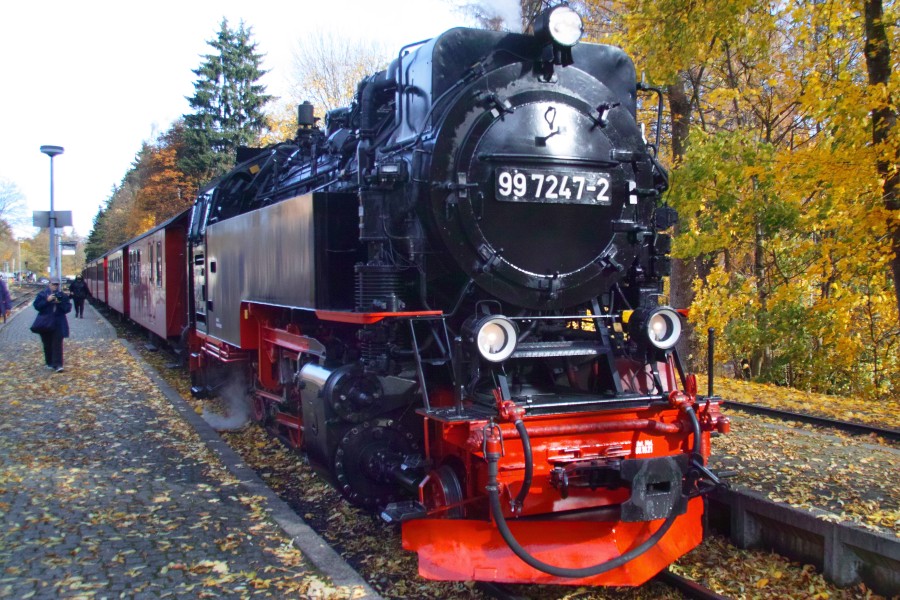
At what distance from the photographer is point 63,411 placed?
30.1ft

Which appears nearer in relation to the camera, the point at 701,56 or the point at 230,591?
the point at 230,591

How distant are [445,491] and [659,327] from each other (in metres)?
1.67

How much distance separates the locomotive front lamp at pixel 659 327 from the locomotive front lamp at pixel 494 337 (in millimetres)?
943

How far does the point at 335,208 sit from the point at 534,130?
1.45 meters

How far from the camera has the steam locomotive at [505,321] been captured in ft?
13.0

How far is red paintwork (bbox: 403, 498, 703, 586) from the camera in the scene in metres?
3.80

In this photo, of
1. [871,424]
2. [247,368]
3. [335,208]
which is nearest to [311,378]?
[335,208]

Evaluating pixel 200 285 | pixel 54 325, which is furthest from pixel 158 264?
pixel 200 285

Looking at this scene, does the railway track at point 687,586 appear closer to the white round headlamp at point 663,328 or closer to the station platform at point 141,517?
the white round headlamp at point 663,328

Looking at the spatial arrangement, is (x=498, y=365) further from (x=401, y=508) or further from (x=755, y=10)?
(x=755, y=10)

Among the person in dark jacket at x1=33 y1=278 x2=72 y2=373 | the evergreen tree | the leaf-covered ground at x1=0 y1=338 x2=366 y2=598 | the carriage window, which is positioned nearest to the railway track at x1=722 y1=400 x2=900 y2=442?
the leaf-covered ground at x1=0 y1=338 x2=366 y2=598

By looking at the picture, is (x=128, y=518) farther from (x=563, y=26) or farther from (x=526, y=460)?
(x=563, y=26)

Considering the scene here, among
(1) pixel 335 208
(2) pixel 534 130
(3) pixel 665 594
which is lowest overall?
(3) pixel 665 594

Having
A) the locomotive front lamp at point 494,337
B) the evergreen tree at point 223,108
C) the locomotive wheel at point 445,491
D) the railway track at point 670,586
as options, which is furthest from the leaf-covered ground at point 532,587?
the evergreen tree at point 223,108
